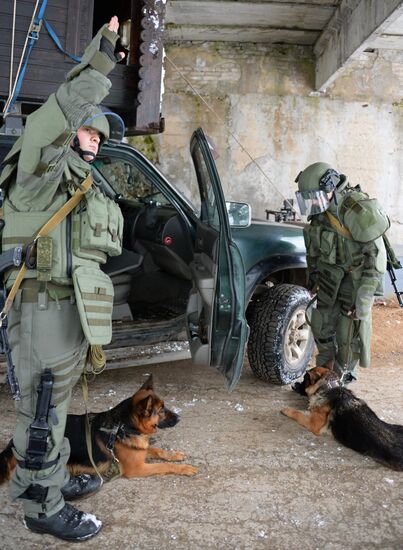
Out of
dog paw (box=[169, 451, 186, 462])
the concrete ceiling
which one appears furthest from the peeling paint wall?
dog paw (box=[169, 451, 186, 462])

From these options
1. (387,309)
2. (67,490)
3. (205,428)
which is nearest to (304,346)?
(205,428)

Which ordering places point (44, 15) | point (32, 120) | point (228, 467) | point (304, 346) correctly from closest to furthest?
point (32, 120) → point (228, 467) → point (44, 15) → point (304, 346)

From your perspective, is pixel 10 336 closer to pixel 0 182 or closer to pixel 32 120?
pixel 0 182

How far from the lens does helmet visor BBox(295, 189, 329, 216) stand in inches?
150

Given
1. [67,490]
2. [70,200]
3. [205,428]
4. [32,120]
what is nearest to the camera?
[32,120]

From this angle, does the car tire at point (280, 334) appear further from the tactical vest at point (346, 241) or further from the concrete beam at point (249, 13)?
the concrete beam at point (249, 13)

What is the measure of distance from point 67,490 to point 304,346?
2353 mm

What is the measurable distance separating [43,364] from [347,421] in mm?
1876

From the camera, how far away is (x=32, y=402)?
7.39 feet

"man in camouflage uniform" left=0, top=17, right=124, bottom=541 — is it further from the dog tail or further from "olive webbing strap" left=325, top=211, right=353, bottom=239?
"olive webbing strap" left=325, top=211, right=353, bottom=239

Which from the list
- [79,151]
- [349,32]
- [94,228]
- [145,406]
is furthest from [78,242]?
[349,32]

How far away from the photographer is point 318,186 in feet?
12.5

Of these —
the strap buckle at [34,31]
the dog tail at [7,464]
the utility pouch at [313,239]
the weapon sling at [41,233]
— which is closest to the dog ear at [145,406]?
the dog tail at [7,464]

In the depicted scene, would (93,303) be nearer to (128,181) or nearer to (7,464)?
(7,464)
